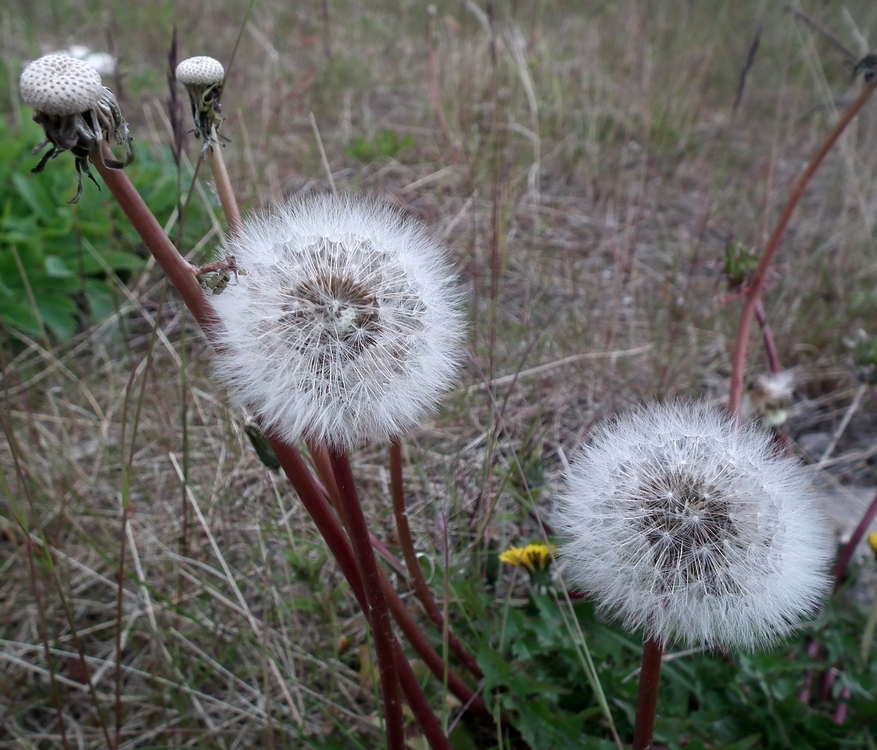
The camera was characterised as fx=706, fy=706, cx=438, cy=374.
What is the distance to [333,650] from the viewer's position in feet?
6.46

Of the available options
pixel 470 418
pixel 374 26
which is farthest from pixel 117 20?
pixel 470 418

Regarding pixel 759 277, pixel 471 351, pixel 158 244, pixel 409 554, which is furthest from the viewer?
pixel 471 351

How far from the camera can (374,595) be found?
1.14 metres

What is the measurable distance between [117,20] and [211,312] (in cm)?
557

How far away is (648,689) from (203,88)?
119 centimetres

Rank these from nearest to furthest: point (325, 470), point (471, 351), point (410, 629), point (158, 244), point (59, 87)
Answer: point (59, 87)
point (158, 244)
point (325, 470)
point (410, 629)
point (471, 351)

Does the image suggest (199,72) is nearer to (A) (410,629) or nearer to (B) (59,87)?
(B) (59,87)

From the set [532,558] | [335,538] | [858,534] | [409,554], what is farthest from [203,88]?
[858,534]

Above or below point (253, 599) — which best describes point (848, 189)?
above

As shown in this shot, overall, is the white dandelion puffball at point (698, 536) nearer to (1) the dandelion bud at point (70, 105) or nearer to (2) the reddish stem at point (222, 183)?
(2) the reddish stem at point (222, 183)

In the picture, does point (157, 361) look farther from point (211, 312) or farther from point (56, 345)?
point (211, 312)

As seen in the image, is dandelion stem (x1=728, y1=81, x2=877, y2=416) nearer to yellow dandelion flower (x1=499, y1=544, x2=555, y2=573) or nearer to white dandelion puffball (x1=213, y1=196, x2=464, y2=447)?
yellow dandelion flower (x1=499, y1=544, x2=555, y2=573)

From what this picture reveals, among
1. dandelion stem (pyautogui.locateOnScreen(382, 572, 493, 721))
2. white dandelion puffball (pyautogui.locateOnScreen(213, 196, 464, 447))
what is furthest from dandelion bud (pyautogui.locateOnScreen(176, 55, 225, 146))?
dandelion stem (pyautogui.locateOnScreen(382, 572, 493, 721))

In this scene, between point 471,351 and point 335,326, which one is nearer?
point 335,326
